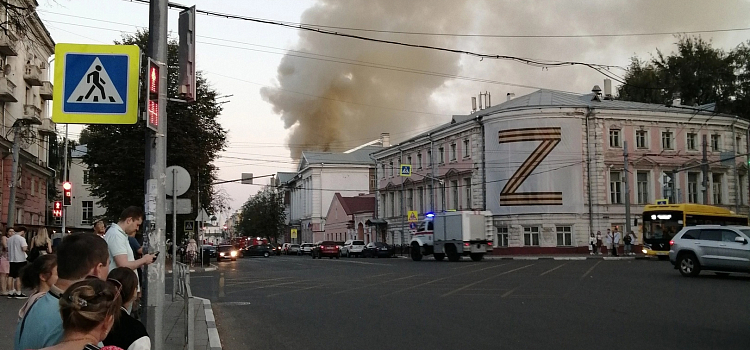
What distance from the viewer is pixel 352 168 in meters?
103

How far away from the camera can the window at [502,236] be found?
54.1 metres

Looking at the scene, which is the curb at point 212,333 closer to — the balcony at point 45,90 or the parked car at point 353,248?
the balcony at point 45,90

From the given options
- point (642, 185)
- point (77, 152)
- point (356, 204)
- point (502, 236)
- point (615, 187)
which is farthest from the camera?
point (356, 204)

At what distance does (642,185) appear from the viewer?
55.4m

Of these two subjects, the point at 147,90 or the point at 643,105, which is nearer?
the point at 147,90

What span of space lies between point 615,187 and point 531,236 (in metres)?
7.52

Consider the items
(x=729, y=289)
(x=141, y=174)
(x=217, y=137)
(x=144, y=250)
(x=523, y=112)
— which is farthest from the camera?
(x=523, y=112)

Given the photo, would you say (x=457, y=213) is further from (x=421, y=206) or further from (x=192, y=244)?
(x=421, y=206)

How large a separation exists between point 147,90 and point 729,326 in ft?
32.8

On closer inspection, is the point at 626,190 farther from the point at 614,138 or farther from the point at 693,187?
the point at 693,187

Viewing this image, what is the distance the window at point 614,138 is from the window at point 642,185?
10.3 ft

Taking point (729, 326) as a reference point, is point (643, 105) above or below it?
above

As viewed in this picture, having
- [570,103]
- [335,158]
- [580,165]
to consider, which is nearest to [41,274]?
[580,165]

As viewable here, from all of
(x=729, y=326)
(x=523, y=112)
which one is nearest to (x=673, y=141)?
(x=523, y=112)
